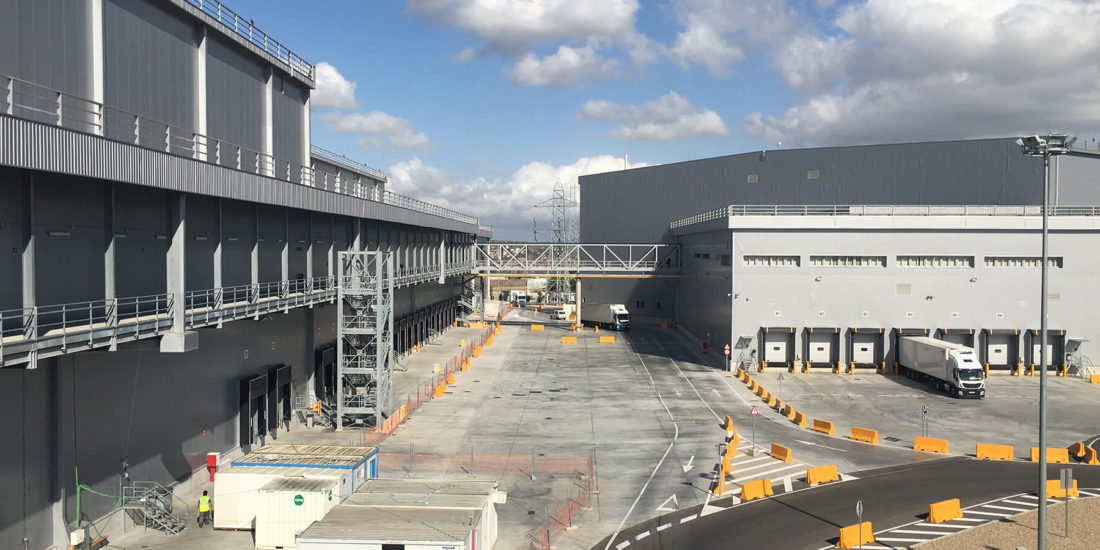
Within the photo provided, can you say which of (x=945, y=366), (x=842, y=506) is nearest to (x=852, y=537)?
(x=842, y=506)

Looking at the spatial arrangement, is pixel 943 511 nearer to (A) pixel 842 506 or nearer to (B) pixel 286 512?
(A) pixel 842 506

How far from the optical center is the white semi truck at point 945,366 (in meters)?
41.6

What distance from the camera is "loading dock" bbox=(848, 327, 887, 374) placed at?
50.6m

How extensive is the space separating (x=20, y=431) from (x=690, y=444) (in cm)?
2303

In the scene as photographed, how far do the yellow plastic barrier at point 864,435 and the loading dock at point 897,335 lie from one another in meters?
18.6

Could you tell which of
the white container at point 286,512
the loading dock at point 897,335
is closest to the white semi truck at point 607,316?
the loading dock at point 897,335

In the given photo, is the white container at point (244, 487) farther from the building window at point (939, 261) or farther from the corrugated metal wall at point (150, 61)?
the building window at point (939, 261)

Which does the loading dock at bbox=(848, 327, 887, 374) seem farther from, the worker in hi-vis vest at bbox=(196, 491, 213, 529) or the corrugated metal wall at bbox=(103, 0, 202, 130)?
the corrugated metal wall at bbox=(103, 0, 202, 130)

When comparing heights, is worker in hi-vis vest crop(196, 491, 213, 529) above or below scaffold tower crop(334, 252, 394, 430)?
below

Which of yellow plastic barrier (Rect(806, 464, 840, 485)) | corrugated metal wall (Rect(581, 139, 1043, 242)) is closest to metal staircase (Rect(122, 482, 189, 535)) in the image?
yellow plastic barrier (Rect(806, 464, 840, 485))

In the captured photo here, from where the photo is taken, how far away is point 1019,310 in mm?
49812

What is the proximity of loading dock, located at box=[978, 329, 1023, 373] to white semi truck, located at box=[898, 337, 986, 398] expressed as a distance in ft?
14.1

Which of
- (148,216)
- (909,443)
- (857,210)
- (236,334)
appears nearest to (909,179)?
(857,210)

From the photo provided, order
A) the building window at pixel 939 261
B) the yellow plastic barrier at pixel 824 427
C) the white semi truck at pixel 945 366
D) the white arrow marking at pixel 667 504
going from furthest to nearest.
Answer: the building window at pixel 939 261 < the white semi truck at pixel 945 366 < the yellow plastic barrier at pixel 824 427 < the white arrow marking at pixel 667 504
